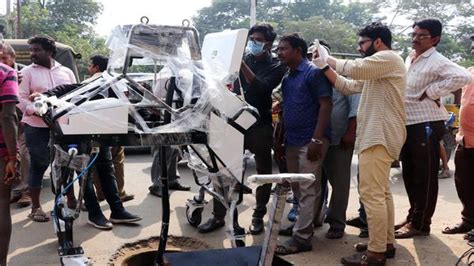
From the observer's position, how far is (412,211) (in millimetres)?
4277

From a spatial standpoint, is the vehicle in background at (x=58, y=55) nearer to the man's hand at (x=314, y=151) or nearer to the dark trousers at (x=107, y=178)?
the dark trousers at (x=107, y=178)

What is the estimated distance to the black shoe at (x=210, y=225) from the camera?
4.37m

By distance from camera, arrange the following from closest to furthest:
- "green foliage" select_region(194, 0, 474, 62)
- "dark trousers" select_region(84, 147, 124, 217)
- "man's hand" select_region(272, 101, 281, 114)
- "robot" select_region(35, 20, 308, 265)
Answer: "robot" select_region(35, 20, 308, 265) < "dark trousers" select_region(84, 147, 124, 217) < "man's hand" select_region(272, 101, 281, 114) < "green foliage" select_region(194, 0, 474, 62)

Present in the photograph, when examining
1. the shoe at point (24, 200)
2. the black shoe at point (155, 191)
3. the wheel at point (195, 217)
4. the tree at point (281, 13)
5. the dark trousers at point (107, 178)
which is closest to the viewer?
the wheel at point (195, 217)

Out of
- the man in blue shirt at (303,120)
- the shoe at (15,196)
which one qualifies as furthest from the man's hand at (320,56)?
the shoe at (15,196)

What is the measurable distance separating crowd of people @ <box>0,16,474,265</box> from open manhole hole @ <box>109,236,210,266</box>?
273 millimetres

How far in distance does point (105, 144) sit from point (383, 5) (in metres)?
37.2

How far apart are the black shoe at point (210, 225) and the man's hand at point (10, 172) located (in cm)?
177

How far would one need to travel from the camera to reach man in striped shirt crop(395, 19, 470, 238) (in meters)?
3.99

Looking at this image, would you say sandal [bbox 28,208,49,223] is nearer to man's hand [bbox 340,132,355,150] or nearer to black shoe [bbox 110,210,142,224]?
Answer: black shoe [bbox 110,210,142,224]

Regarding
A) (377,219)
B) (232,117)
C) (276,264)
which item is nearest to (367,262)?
(377,219)

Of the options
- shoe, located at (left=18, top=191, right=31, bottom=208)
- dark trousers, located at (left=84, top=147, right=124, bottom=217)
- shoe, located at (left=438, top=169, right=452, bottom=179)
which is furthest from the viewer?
shoe, located at (left=438, top=169, right=452, bottom=179)

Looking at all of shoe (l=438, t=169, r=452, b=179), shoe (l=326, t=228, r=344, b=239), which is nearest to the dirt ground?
shoe (l=326, t=228, r=344, b=239)

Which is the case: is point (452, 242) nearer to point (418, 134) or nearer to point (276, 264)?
point (418, 134)
